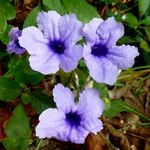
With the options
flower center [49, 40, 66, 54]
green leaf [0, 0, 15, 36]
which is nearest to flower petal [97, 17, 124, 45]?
flower center [49, 40, 66, 54]

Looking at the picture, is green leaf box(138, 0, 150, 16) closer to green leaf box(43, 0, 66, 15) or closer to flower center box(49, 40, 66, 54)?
green leaf box(43, 0, 66, 15)

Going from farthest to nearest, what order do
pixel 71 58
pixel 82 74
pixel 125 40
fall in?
pixel 125 40 → pixel 82 74 → pixel 71 58

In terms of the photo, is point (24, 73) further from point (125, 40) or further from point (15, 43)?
point (125, 40)

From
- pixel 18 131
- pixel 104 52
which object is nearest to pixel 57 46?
pixel 104 52

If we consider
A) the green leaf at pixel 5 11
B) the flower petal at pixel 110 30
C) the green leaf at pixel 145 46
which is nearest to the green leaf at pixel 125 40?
the green leaf at pixel 145 46

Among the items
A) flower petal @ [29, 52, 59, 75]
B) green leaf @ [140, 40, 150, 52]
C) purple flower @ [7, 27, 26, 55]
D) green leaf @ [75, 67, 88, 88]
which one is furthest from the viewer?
green leaf @ [140, 40, 150, 52]

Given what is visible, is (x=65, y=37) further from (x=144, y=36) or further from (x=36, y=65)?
(x=144, y=36)

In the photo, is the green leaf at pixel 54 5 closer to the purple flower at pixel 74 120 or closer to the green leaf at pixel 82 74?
the green leaf at pixel 82 74
